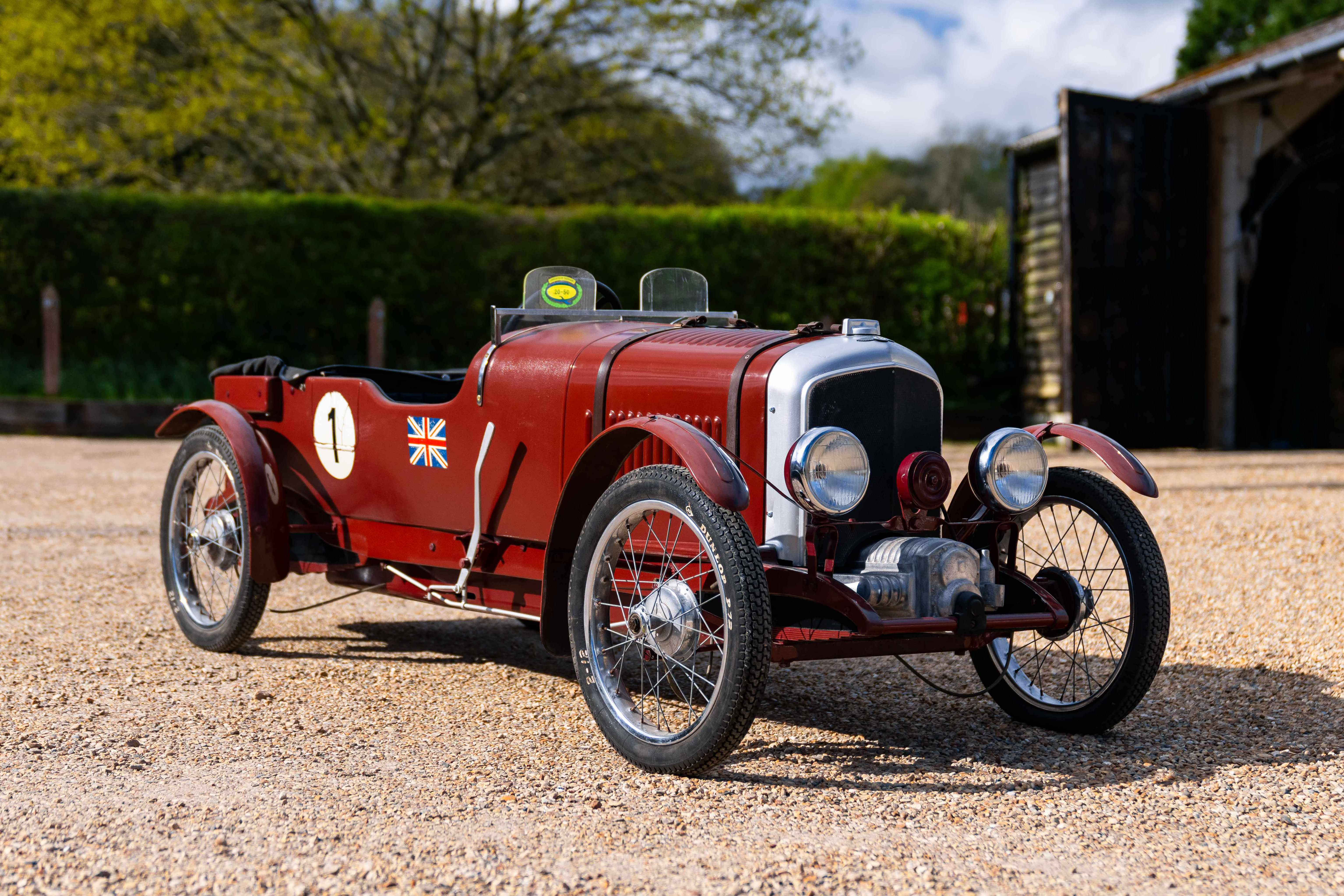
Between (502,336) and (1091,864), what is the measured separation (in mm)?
2466

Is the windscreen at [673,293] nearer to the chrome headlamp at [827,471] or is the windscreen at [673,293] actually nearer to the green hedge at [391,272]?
the chrome headlamp at [827,471]

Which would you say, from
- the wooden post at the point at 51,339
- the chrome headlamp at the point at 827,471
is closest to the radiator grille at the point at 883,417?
the chrome headlamp at the point at 827,471

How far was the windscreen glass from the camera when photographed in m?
4.23

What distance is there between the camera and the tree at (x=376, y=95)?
54.8 ft

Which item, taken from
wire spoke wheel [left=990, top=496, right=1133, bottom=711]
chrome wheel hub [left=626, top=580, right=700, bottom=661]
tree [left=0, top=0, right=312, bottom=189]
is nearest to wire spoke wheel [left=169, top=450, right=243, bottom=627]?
chrome wheel hub [left=626, top=580, right=700, bottom=661]

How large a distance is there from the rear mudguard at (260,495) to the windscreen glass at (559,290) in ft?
3.77

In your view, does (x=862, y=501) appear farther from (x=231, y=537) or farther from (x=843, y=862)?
(x=231, y=537)

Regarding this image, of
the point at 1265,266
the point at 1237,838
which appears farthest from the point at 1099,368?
the point at 1237,838

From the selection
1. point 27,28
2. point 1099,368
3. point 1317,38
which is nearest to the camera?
point 1317,38

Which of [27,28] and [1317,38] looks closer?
[1317,38]

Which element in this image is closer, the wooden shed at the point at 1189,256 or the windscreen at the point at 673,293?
the windscreen at the point at 673,293

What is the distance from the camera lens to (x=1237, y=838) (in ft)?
8.60

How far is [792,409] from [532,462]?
3.12ft

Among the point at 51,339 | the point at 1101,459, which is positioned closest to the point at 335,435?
the point at 1101,459
